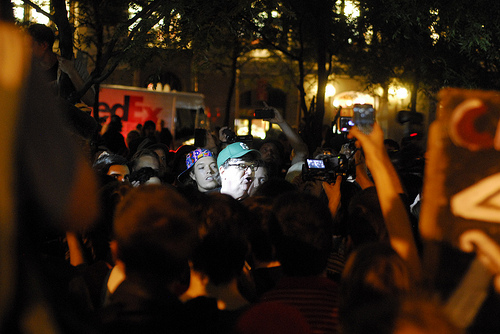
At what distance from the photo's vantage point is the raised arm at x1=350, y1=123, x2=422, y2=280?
2.13 m

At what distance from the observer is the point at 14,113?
4.91 feet

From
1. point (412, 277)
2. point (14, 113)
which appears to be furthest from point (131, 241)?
point (412, 277)

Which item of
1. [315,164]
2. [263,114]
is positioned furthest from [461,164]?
[263,114]

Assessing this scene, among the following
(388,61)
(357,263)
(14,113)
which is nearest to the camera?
(14,113)

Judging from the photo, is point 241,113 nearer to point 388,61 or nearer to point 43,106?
point 388,61

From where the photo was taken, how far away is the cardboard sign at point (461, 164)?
1.83 meters

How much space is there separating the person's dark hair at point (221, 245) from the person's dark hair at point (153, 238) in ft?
1.39

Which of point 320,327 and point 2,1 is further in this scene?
point 2,1

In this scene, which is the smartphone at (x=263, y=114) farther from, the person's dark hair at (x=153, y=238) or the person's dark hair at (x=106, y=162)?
the person's dark hair at (x=153, y=238)

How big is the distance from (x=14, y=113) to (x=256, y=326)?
3.40 ft

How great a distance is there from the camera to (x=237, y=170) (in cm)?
488

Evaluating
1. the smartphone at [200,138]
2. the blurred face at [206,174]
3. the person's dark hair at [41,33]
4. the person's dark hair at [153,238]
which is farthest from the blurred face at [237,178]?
the person's dark hair at [153,238]

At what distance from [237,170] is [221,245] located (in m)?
2.40

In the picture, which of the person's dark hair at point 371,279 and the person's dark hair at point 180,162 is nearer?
the person's dark hair at point 371,279
